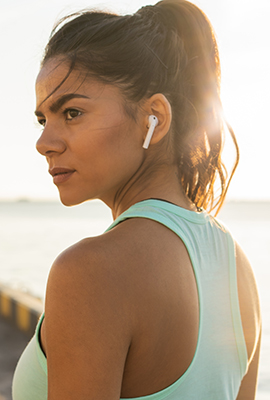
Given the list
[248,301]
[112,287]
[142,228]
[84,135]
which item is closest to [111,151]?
[84,135]

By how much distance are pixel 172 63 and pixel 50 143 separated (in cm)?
45

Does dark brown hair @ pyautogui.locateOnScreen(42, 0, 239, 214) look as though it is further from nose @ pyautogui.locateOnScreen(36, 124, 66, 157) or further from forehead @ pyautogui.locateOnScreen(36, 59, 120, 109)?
nose @ pyautogui.locateOnScreen(36, 124, 66, 157)

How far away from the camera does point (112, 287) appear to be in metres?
0.93

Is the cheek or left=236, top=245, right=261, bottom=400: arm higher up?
the cheek

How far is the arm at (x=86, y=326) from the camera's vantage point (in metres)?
0.93

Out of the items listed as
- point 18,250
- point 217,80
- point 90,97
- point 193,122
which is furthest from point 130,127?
point 18,250

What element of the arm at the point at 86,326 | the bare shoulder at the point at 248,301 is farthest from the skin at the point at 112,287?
the bare shoulder at the point at 248,301

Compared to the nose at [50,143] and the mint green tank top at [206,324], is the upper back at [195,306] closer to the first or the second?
the mint green tank top at [206,324]

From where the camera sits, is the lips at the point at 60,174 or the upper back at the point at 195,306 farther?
the lips at the point at 60,174

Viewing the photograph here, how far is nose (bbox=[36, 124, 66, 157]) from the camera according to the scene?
130cm

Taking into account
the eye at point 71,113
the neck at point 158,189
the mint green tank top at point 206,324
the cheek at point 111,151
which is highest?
the eye at point 71,113

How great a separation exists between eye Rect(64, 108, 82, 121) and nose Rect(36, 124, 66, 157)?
0.07m

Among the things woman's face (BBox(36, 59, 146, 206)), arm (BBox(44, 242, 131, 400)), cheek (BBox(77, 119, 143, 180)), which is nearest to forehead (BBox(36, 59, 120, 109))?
woman's face (BBox(36, 59, 146, 206))

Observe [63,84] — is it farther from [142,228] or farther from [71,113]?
[142,228]
